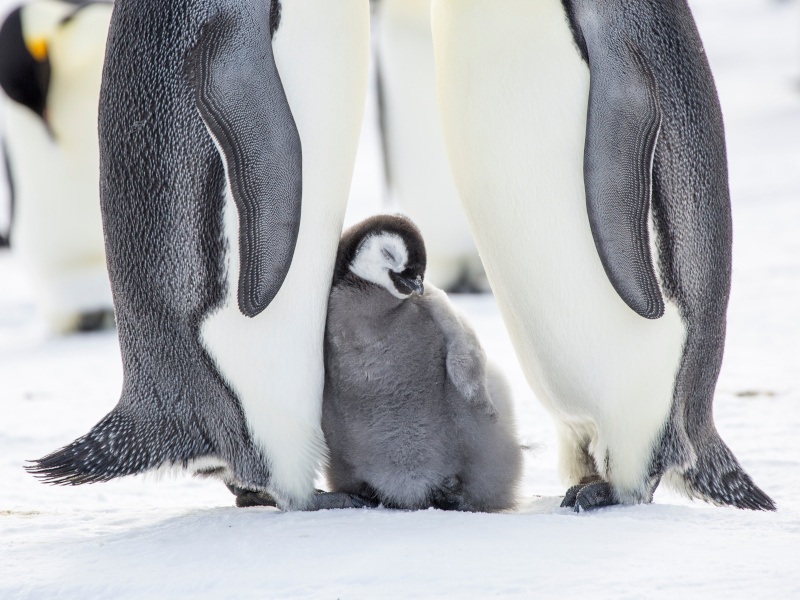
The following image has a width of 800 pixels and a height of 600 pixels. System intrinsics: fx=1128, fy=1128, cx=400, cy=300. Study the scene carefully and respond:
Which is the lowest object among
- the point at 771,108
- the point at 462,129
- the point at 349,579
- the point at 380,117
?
the point at 349,579

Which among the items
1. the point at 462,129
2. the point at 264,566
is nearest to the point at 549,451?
the point at 462,129

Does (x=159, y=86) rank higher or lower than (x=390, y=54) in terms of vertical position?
lower

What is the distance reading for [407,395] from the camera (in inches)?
88.9

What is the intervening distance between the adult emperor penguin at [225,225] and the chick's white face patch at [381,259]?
7cm

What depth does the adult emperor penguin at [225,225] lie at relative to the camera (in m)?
2.13

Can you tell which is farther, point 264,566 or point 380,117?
point 380,117

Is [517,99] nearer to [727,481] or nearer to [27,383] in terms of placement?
[727,481]

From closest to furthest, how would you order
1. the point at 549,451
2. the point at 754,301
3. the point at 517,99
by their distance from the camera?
the point at 517,99 → the point at 549,451 → the point at 754,301

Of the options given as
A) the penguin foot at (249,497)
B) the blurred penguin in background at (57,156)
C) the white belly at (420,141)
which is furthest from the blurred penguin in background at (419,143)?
the penguin foot at (249,497)

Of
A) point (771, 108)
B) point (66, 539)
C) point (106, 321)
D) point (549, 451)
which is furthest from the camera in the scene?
point (771, 108)

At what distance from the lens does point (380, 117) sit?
5.95 m

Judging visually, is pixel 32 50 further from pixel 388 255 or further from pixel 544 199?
pixel 544 199

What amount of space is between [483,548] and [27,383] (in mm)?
2866

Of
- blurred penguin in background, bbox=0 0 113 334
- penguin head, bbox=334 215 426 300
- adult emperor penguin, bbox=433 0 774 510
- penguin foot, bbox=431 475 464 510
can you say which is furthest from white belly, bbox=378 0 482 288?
penguin foot, bbox=431 475 464 510
